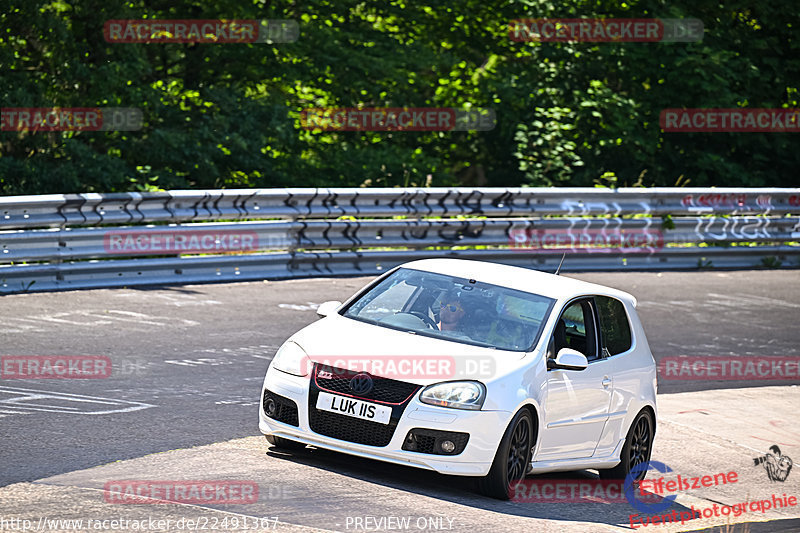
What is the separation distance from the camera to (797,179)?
27.5 m

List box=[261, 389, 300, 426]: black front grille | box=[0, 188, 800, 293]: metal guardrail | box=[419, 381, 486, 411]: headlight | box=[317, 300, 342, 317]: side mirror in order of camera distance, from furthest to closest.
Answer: box=[0, 188, 800, 293]: metal guardrail → box=[317, 300, 342, 317]: side mirror → box=[261, 389, 300, 426]: black front grille → box=[419, 381, 486, 411]: headlight

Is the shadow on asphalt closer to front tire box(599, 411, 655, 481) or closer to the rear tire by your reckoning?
the rear tire

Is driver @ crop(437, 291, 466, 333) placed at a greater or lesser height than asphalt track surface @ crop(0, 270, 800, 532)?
greater

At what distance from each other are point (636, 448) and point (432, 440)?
247 centimetres

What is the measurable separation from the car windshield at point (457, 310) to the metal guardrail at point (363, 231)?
6.41 meters

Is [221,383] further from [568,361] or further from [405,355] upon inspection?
[568,361]

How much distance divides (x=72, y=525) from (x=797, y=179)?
2364 centimetres

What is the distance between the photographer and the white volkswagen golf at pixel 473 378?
7.95 metres

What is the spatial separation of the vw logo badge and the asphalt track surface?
0.57 meters

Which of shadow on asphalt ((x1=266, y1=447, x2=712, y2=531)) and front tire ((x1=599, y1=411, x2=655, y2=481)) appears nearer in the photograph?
shadow on asphalt ((x1=266, y1=447, x2=712, y2=531))

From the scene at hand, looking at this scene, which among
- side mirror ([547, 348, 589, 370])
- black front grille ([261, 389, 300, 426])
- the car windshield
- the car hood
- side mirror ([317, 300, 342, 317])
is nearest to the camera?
the car hood

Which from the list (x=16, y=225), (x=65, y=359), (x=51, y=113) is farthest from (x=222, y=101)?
(x=65, y=359)

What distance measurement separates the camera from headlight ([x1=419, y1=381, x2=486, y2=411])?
795 cm

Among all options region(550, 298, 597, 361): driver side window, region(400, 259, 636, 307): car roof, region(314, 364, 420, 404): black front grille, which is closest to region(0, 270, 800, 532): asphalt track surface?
region(314, 364, 420, 404): black front grille
